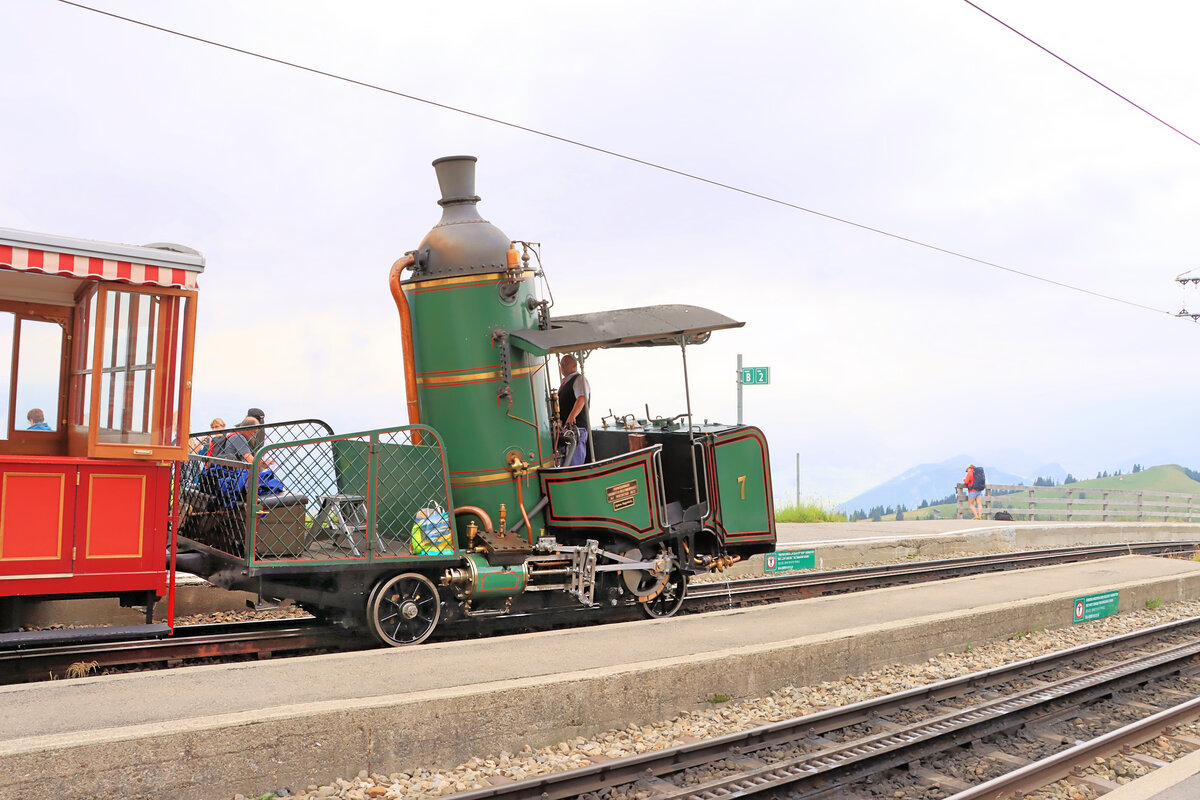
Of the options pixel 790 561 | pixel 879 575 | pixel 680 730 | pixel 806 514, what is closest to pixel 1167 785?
pixel 680 730

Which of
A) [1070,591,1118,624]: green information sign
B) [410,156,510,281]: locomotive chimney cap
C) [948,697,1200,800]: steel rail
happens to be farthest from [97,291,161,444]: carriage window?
[1070,591,1118,624]: green information sign

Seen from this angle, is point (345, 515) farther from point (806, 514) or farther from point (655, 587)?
point (806, 514)

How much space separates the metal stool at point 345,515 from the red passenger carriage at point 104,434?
1.10 metres

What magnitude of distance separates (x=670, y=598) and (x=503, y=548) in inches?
85.9

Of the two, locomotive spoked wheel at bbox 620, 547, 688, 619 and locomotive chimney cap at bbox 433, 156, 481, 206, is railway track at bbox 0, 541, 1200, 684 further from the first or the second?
locomotive chimney cap at bbox 433, 156, 481, 206

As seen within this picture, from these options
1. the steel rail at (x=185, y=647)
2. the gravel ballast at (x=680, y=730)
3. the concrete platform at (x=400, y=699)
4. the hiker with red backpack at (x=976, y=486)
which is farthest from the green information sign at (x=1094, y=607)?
the hiker with red backpack at (x=976, y=486)

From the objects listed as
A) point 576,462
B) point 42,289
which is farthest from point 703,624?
point 42,289

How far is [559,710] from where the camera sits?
5754 mm

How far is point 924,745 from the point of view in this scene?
19.5 feet

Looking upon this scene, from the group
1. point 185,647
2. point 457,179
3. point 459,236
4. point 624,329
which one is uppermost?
point 457,179

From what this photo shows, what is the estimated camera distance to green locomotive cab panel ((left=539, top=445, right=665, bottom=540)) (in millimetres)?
8734

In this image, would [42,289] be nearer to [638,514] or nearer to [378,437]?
[378,437]

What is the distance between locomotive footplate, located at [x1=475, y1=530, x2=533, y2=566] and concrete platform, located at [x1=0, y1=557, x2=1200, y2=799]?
932 millimetres

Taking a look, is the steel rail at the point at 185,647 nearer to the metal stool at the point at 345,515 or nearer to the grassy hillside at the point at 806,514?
the metal stool at the point at 345,515
